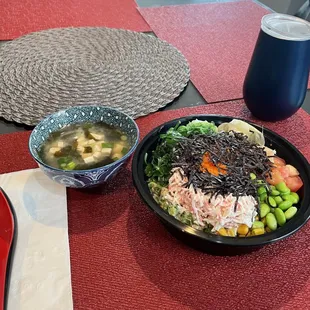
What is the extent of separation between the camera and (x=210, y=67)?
136cm

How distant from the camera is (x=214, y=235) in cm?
65

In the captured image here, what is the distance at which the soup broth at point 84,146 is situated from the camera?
0.83 meters

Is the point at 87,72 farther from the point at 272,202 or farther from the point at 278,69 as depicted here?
the point at 272,202

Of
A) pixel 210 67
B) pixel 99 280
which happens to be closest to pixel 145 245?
pixel 99 280

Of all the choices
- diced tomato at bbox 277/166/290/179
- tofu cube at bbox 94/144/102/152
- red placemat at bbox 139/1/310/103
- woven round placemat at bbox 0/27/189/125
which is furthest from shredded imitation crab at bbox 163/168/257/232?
red placemat at bbox 139/1/310/103

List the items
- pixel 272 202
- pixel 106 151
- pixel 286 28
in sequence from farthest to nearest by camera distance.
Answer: pixel 286 28 < pixel 106 151 < pixel 272 202

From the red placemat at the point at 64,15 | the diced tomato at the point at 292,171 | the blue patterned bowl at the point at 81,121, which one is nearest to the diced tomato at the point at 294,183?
the diced tomato at the point at 292,171

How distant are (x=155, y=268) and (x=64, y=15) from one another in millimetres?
1360

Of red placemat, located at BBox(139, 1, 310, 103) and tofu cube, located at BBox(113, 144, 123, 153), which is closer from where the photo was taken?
tofu cube, located at BBox(113, 144, 123, 153)

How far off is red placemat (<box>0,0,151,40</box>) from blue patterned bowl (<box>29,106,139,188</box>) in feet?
2.60

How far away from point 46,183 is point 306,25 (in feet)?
2.55

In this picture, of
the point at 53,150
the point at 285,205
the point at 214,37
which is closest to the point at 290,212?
the point at 285,205

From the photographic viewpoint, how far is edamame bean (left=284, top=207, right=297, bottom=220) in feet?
2.36

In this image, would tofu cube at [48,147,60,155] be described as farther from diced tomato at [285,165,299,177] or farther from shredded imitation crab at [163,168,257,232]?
diced tomato at [285,165,299,177]
